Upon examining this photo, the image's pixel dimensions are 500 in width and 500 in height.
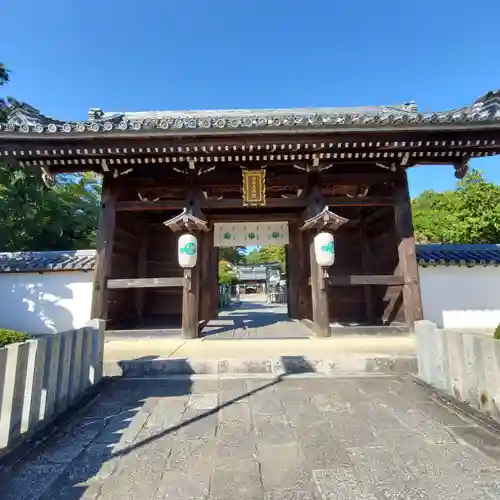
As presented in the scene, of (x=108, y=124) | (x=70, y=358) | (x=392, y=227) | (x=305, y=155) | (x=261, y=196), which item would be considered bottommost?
(x=70, y=358)

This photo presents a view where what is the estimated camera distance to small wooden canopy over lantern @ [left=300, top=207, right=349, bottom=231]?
631 cm

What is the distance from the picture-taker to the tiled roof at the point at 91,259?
7523 mm

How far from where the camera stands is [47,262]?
7.72 m

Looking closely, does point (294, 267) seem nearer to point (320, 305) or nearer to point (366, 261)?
point (366, 261)

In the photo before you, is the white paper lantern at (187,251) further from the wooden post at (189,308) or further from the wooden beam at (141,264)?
the wooden beam at (141,264)

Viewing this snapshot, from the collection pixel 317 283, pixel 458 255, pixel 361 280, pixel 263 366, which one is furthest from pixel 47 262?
pixel 458 255

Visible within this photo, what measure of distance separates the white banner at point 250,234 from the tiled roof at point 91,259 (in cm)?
418

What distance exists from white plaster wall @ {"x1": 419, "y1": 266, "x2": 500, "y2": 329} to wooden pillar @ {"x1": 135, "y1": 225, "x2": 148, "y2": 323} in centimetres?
826

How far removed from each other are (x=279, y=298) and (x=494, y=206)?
16682 mm

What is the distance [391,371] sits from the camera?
14.3 ft

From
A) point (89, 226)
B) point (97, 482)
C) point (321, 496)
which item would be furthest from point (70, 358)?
point (89, 226)

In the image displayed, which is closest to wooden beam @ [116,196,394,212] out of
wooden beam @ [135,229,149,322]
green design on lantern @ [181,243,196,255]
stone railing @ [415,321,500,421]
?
green design on lantern @ [181,243,196,255]

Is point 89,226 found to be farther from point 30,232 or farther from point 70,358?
point 70,358

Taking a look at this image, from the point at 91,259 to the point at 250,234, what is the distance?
5231mm
